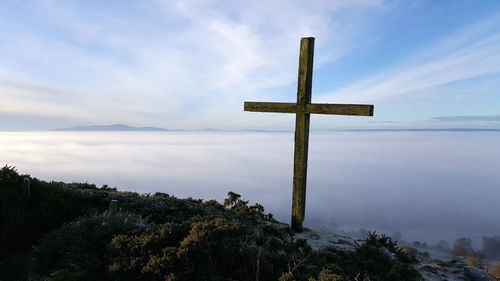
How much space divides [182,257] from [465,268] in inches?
269

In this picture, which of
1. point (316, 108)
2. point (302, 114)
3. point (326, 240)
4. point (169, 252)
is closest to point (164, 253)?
point (169, 252)

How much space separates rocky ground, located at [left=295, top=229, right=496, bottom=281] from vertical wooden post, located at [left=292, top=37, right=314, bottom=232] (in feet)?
2.53

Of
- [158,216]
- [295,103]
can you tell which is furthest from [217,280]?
[295,103]

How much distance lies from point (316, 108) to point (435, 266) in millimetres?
5018

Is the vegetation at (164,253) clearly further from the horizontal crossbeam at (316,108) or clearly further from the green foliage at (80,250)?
the horizontal crossbeam at (316,108)

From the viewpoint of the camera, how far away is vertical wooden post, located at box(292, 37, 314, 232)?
26.9 ft

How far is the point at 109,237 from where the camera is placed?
5.39 metres

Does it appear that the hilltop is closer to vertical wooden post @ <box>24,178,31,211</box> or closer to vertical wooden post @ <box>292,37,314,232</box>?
vertical wooden post @ <box>24,178,31,211</box>

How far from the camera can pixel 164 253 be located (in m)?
4.55

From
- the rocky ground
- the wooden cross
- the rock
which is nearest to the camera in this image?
the rocky ground

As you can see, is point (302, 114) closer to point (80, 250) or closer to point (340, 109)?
point (340, 109)

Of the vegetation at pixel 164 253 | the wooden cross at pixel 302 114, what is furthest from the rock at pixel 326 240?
the vegetation at pixel 164 253

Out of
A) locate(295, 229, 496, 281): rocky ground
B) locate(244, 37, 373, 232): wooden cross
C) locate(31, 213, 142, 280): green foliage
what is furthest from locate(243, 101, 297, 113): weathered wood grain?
locate(31, 213, 142, 280): green foliage

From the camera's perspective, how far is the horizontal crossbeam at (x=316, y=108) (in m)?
7.32
